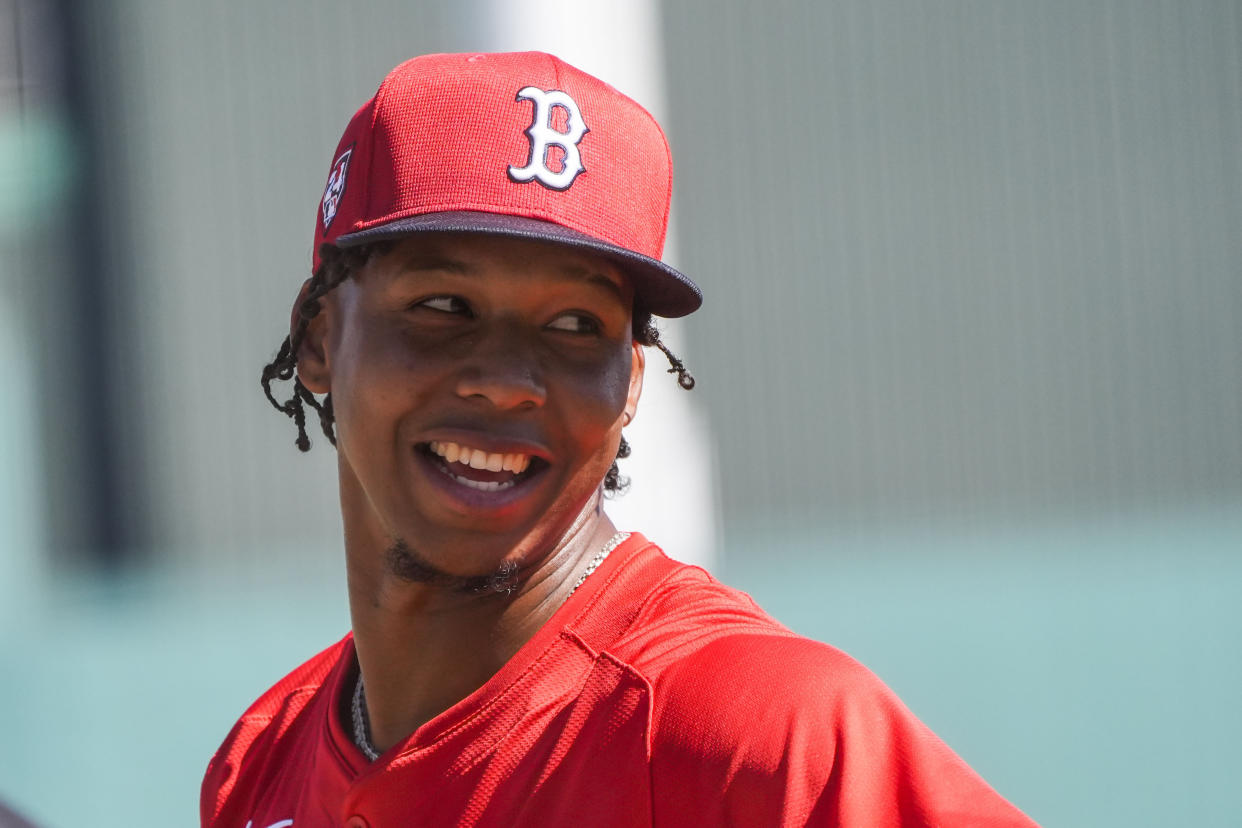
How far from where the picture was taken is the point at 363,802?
1680 millimetres

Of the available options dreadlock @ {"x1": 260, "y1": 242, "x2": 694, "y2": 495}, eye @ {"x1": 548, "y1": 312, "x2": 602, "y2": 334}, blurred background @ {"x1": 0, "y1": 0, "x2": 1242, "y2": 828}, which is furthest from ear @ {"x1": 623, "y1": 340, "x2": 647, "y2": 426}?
blurred background @ {"x1": 0, "y1": 0, "x2": 1242, "y2": 828}

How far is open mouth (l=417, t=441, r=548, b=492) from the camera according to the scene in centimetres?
175

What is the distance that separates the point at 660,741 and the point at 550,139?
0.83 m

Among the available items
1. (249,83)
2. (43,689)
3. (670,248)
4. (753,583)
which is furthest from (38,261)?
(753,583)

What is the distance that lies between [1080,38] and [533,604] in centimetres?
657

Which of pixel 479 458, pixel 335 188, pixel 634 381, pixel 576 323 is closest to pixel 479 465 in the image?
pixel 479 458

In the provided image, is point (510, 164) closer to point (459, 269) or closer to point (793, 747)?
point (459, 269)

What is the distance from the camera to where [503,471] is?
5.82 feet

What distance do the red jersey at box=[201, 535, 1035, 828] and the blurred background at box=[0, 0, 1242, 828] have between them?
5.01m

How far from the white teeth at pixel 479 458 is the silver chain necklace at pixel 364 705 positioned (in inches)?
7.6

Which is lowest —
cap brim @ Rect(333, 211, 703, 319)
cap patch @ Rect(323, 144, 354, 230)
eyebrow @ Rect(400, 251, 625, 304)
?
eyebrow @ Rect(400, 251, 625, 304)

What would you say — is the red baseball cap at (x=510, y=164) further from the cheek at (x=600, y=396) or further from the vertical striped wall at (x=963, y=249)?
the vertical striped wall at (x=963, y=249)

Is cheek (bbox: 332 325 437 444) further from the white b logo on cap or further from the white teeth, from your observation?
the white b logo on cap

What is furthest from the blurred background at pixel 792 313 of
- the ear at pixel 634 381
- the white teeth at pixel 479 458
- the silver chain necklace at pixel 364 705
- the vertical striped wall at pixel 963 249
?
the white teeth at pixel 479 458
